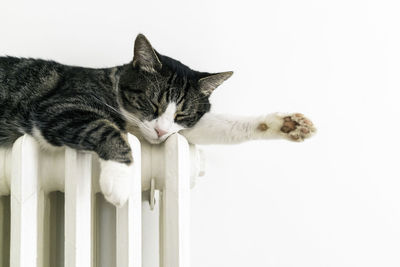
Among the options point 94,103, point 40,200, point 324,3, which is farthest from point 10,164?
point 324,3

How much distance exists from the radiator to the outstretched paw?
0.20 m

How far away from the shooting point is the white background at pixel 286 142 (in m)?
1.00

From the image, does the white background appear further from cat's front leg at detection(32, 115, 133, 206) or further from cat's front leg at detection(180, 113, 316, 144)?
cat's front leg at detection(32, 115, 133, 206)

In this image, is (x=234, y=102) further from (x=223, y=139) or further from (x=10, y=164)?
(x=10, y=164)

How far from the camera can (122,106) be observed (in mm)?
799

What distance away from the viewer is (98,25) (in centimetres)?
98

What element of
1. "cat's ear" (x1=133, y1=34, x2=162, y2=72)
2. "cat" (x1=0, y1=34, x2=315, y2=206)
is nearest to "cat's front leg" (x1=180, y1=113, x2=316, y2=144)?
"cat" (x1=0, y1=34, x2=315, y2=206)

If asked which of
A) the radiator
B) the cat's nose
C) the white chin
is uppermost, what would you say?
the cat's nose

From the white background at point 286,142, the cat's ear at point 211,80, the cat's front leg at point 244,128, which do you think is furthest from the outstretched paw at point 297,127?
the white background at point 286,142

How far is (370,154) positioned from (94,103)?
722 mm

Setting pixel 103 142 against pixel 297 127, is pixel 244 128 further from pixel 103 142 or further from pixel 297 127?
pixel 103 142

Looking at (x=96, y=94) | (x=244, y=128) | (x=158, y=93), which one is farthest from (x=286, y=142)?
(x=96, y=94)

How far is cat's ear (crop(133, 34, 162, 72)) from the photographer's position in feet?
2.52

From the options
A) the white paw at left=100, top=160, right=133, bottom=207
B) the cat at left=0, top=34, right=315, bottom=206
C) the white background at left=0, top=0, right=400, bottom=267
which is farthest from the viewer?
the white background at left=0, top=0, right=400, bottom=267
